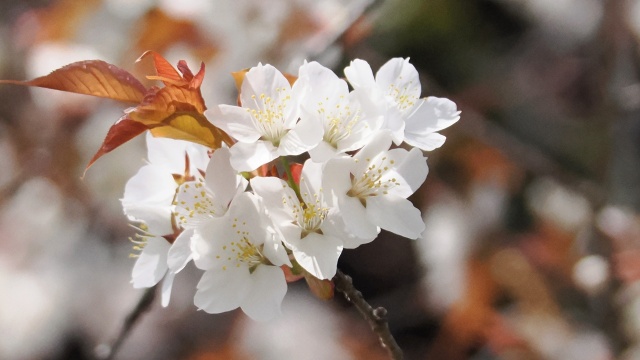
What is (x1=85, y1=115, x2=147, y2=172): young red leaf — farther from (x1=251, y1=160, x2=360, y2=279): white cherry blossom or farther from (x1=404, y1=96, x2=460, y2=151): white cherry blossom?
(x1=404, y1=96, x2=460, y2=151): white cherry blossom

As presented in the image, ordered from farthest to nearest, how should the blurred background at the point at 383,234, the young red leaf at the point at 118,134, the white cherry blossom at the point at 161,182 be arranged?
the blurred background at the point at 383,234
the white cherry blossom at the point at 161,182
the young red leaf at the point at 118,134

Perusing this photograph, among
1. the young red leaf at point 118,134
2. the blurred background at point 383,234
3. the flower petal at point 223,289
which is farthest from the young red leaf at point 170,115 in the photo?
the blurred background at point 383,234

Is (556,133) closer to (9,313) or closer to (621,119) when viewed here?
(621,119)

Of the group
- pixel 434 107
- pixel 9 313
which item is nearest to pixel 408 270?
pixel 9 313

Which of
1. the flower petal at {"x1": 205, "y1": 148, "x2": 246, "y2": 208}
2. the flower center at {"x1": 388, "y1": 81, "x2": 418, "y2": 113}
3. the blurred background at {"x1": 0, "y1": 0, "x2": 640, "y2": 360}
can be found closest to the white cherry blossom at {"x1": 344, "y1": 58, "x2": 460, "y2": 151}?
the flower center at {"x1": 388, "y1": 81, "x2": 418, "y2": 113}

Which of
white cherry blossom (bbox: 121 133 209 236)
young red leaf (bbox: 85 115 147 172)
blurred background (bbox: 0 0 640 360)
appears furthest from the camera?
blurred background (bbox: 0 0 640 360)

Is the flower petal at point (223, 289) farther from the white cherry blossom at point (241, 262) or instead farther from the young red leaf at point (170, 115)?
the young red leaf at point (170, 115)
